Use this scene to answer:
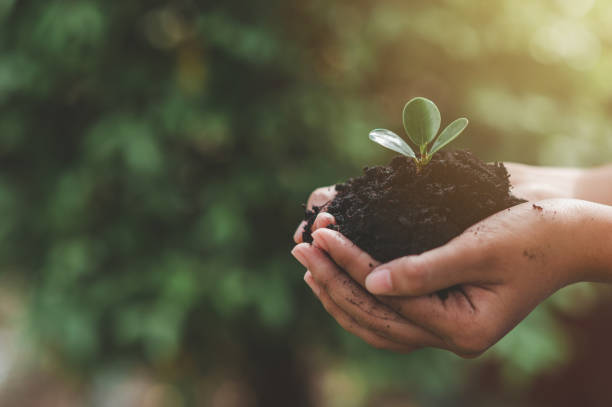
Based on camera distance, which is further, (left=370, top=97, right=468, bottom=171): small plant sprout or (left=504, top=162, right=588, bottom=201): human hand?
(left=504, top=162, right=588, bottom=201): human hand

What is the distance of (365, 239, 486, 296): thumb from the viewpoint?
2.53 ft

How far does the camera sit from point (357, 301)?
884mm

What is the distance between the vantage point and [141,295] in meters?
2.17

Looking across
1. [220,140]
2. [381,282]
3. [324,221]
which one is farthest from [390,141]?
[220,140]

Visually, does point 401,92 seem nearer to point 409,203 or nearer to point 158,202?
point 158,202

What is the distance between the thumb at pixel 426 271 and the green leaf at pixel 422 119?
28 cm

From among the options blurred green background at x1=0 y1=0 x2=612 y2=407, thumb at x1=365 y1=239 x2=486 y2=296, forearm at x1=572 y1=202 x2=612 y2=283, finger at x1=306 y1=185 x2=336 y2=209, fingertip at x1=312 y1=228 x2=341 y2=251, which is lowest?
forearm at x1=572 y1=202 x2=612 y2=283

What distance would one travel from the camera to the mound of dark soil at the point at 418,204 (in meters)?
0.88

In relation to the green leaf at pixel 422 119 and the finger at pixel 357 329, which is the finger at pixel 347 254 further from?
the green leaf at pixel 422 119

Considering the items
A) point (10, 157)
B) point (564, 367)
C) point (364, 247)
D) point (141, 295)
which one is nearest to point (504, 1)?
point (364, 247)

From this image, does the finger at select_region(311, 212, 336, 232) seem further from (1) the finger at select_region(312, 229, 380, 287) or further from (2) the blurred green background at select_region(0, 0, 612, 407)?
(2) the blurred green background at select_region(0, 0, 612, 407)

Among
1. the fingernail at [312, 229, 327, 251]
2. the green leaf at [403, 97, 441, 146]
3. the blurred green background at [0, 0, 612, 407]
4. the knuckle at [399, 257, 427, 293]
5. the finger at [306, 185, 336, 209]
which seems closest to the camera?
the knuckle at [399, 257, 427, 293]

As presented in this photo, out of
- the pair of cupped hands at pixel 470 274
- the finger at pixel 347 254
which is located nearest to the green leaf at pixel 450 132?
the pair of cupped hands at pixel 470 274

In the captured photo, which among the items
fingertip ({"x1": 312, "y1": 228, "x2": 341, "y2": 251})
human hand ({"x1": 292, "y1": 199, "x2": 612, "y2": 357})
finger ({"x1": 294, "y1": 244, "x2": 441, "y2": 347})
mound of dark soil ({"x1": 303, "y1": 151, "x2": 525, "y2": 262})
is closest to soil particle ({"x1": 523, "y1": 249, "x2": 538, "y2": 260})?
human hand ({"x1": 292, "y1": 199, "x2": 612, "y2": 357})
